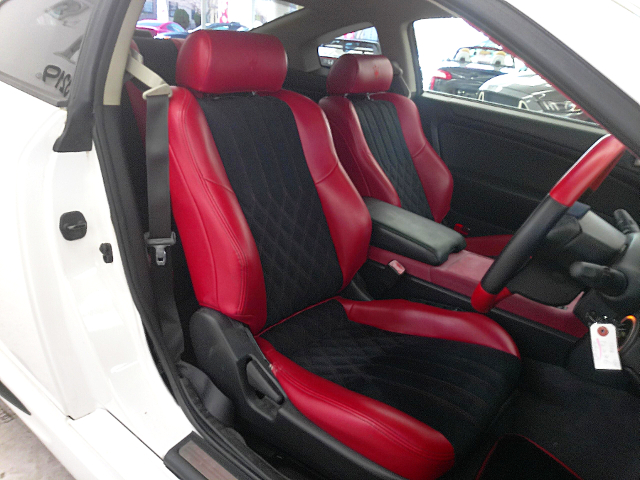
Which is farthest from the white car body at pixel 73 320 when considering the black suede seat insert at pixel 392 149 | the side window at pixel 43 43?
the black suede seat insert at pixel 392 149

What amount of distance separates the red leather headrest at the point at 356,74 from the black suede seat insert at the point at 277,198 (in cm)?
75

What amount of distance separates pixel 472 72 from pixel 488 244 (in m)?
1.42

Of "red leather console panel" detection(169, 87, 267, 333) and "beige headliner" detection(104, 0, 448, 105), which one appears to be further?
"beige headliner" detection(104, 0, 448, 105)

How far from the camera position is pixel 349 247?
1.54 m

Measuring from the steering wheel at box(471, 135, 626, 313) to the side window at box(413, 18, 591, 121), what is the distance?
1.58 meters

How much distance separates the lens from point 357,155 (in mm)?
2137

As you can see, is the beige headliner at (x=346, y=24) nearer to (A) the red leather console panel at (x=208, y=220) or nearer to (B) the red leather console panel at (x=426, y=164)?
(B) the red leather console panel at (x=426, y=164)

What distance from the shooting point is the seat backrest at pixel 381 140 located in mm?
2141

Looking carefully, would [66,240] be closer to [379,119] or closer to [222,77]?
[222,77]

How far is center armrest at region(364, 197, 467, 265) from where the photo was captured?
68.9 inches

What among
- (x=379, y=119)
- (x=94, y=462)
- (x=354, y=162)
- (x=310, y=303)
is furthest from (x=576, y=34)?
(x=379, y=119)

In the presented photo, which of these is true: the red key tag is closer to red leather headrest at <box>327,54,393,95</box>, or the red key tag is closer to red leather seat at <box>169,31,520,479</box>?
red leather seat at <box>169,31,520,479</box>

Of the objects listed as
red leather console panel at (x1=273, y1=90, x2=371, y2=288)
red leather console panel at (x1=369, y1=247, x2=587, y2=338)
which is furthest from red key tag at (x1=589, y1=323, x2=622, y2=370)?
red leather console panel at (x1=273, y1=90, x2=371, y2=288)

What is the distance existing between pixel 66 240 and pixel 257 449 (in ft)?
2.26
